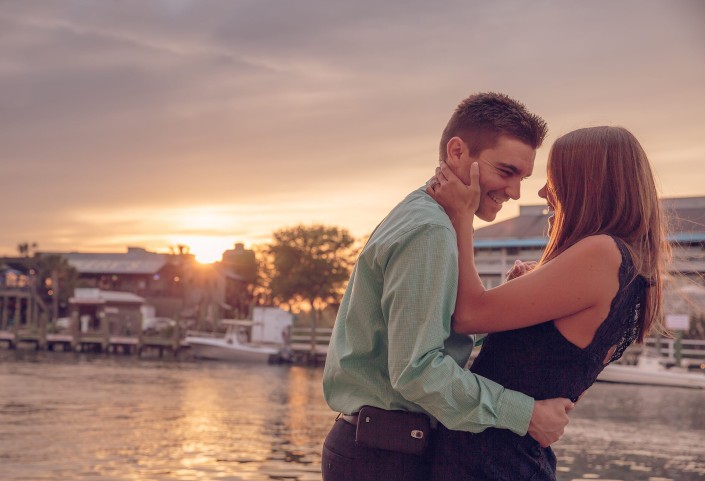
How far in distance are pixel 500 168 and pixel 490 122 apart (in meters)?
0.13

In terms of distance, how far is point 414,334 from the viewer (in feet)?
8.90

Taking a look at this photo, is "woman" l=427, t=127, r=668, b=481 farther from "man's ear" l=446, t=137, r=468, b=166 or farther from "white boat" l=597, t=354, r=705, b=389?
"white boat" l=597, t=354, r=705, b=389

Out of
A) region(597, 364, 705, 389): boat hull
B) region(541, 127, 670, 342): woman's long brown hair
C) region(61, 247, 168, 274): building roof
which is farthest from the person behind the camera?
region(61, 247, 168, 274): building roof

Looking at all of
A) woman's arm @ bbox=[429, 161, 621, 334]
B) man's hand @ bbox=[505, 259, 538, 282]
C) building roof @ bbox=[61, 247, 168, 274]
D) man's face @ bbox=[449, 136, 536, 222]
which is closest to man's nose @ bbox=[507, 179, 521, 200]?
man's face @ bbox=[449, 136, 536, 222]

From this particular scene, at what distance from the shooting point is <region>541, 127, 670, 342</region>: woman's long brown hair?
9.64 feet

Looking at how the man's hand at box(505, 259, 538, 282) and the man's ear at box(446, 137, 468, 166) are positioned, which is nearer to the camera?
the man's ear at box(446, 137, 468, 166)

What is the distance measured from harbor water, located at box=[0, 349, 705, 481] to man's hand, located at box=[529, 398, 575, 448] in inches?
465

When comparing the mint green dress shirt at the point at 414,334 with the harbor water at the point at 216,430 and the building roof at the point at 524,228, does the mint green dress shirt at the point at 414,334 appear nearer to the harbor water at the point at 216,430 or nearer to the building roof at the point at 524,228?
the harbor water at the point at 216,430

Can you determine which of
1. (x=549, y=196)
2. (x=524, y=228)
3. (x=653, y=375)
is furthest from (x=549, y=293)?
(x=524, y=228)

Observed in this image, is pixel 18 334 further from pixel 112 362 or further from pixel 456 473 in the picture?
pixel 456 473

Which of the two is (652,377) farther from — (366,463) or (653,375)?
(366,463)

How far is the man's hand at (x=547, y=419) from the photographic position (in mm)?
2816

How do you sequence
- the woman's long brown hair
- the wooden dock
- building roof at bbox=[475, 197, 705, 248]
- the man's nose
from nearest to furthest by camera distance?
the woman's long brown hair, the man's nose, the wooden dock, building roof at bbox=[475, 197, 705, 248]

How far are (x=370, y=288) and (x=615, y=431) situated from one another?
21459mm
